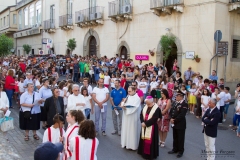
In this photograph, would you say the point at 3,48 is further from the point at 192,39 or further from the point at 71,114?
the point at 71,114

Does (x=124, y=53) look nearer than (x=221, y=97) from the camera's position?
No

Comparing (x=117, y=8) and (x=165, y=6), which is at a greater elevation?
(x=117, y=8)

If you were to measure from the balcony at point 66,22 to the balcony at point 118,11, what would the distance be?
773cm

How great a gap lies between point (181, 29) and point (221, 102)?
7998 mm

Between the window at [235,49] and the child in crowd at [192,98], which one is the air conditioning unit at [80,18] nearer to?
the window at [235,49]

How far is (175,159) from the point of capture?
22.5 feet

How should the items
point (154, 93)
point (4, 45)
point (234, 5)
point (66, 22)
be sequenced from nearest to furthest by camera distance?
point (154, 93)
point (234, 5)
point (4, 45)
point (66, 22)

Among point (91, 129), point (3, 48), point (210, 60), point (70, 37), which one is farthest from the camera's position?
point (70, 37)

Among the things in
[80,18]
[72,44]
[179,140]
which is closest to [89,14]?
[80,18]

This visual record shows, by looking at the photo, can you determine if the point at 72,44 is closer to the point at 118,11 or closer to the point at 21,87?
the point at 118,11

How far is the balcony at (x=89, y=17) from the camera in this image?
2500 centimetres

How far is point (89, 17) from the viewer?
26297 millimetres

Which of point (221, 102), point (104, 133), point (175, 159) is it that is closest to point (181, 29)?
point (221, 102)

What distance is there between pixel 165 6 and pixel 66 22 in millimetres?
15485
